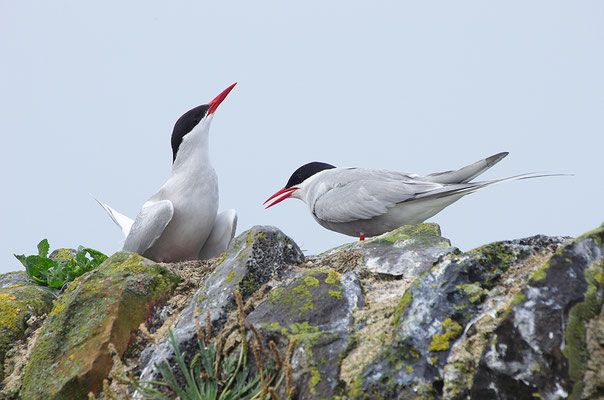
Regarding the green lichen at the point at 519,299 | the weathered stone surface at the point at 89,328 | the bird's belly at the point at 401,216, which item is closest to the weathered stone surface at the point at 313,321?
the green lichen at the point at 519,299

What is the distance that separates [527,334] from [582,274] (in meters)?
0.40

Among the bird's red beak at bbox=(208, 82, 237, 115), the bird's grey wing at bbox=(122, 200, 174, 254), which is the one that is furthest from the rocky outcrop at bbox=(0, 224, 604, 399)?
the bird's red beak at bbox=(208, 82, 237, 115)

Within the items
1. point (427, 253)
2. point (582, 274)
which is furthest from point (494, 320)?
point (427, 253)

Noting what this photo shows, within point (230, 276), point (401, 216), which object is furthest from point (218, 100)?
point (230, 276)

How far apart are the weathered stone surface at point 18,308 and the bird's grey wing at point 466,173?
3481mm

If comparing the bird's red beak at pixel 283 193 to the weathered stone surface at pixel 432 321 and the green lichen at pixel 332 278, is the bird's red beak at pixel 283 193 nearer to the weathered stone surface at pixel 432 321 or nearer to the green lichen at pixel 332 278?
the green lichen at pixel 332 278

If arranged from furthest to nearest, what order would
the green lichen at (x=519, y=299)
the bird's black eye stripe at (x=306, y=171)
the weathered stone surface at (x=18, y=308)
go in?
the bird's black eye stripe at (x=306, y=171)
the weathered stone surface at (x=18, y=308)
the green lichen at (x=519, y=299)

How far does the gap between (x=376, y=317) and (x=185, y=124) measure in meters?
3.90

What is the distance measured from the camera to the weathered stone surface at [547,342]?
2.38m

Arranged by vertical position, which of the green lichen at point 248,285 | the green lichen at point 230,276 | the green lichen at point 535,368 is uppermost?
the green lichen at point 230,276

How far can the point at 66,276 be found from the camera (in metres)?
5.31

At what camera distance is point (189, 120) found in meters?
6.48

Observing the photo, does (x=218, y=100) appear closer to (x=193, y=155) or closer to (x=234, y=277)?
(x=193, y=155)

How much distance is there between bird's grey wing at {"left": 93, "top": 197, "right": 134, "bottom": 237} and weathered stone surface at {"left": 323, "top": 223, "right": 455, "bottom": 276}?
3.88 meters
